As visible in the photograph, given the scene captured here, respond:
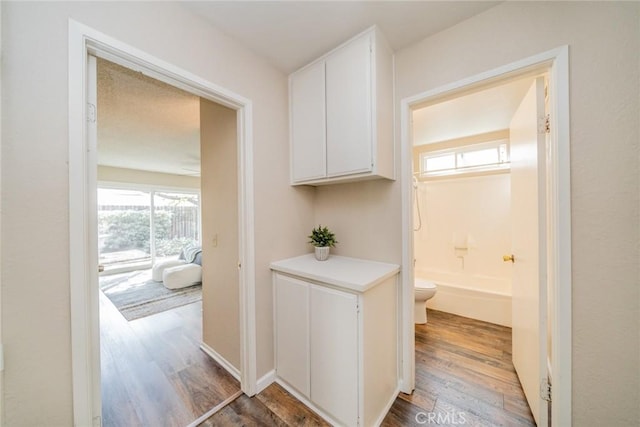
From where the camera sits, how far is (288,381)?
158 centimetres

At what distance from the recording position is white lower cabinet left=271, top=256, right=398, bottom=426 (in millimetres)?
1218

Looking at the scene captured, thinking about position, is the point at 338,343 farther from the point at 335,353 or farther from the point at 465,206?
the point at 465,206

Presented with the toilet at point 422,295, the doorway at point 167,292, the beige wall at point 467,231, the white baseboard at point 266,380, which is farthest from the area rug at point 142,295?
the beige wall at point 467,231

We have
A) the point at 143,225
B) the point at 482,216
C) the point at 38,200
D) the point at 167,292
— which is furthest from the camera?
the point at 143,225

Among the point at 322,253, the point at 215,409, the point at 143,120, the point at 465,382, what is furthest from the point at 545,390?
the point at 143,120

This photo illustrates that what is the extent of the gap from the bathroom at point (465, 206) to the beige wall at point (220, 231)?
1.89m

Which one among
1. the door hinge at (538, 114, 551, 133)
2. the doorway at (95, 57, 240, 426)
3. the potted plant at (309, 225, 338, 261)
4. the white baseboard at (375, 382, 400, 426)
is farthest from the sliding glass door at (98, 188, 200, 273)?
the door hinge at (538, 114, 551, 133)

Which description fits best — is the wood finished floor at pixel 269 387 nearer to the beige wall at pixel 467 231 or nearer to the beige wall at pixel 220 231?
the beige wall at pixel 220 231

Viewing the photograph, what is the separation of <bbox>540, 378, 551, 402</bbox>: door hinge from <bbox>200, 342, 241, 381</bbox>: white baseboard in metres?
1.94

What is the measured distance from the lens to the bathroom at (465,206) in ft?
8.18

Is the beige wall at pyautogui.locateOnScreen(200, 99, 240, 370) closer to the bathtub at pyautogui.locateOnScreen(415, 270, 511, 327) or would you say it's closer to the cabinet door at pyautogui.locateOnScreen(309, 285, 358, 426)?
the cabinet door at pyautogui.locateOnScreen(309, 285, 358, 426)

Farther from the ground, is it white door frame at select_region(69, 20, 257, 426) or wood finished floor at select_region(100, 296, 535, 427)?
white door frame at select_region(69, 20, 257, 426)

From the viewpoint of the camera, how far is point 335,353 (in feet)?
4.28

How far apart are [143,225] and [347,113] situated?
236 inches
